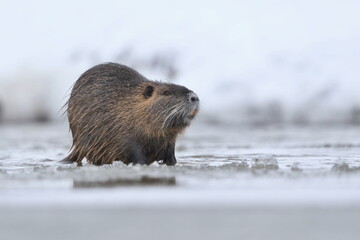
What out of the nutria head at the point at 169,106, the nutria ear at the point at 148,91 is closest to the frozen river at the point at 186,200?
the nutria head at the point at 169,106

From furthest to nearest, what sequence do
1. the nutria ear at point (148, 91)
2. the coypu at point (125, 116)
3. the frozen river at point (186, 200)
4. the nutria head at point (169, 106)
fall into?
the nutria ear at point (148, 91) < the coypu at point (125, 116) < the nutria head at point (169, 106) < the frozen river at point (186, 200)

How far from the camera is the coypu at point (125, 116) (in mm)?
6953

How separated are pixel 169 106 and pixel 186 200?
2.89 metres

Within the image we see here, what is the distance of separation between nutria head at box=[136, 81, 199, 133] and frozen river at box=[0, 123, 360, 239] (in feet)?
1.23

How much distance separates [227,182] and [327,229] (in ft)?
5.16

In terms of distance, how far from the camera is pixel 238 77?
39.6 feet

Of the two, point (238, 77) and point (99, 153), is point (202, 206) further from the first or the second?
point (238, 77)

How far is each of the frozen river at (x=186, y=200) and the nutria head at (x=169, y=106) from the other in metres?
0.37

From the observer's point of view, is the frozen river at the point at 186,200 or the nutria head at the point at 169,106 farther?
the nutria head at the point at 169,106

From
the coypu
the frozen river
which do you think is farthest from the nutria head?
the frozen river

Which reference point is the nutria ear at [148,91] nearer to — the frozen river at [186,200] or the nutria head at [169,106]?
the nutria head at [169,106]

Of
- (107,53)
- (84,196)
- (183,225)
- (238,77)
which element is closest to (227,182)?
(84,196)

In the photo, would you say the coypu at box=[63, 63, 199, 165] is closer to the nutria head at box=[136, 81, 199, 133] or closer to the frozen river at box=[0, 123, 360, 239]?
the nutria head at box=[136, 81, 199, 133]

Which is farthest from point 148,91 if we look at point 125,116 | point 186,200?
point 186,200
